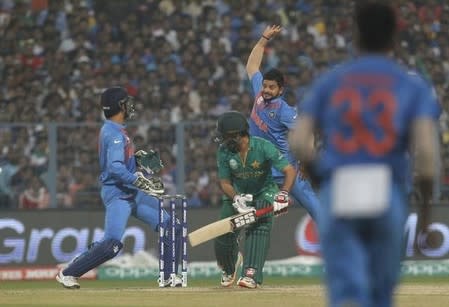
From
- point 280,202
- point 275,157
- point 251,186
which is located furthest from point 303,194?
point 275,157

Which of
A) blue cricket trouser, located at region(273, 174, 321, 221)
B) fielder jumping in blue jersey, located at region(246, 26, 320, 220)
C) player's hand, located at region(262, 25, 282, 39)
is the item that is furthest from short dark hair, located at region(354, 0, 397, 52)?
player's hand, located at region(262, 25, 282, 39)

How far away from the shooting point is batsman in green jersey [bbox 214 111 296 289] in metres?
14.0

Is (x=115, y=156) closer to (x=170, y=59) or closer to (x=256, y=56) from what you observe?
(x=256, y=56)

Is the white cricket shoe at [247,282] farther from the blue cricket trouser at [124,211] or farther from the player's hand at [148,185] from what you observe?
the player's hand at [148,185]

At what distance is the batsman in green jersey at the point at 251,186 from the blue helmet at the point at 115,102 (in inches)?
44.1

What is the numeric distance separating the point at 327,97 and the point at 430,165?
25.0 inches

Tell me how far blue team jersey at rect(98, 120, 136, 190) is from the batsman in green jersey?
3.48 feet

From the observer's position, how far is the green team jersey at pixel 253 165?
551 inches

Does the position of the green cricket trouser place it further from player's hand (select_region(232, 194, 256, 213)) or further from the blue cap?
the blue cap

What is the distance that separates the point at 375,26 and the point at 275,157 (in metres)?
7.23

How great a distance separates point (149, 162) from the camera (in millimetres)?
14977

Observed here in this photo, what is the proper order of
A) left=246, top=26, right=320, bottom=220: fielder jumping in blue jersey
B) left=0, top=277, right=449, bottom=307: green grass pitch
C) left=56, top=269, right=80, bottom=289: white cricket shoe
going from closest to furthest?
left=0, top=277, right=449, bottom=307: green grass pitch
left=56, top=269, right=80, bottom=289: white cricket shoe
left=246, top=26, right=320, bottom=220: fielder jumping in blue jersey

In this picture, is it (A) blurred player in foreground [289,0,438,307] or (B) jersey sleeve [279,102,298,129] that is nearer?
(A) blurred player in foreground [289,0,438,307]

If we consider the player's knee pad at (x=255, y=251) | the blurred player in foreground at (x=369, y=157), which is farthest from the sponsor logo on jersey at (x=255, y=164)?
the blurred player in foreground at (x=369, y=157)
